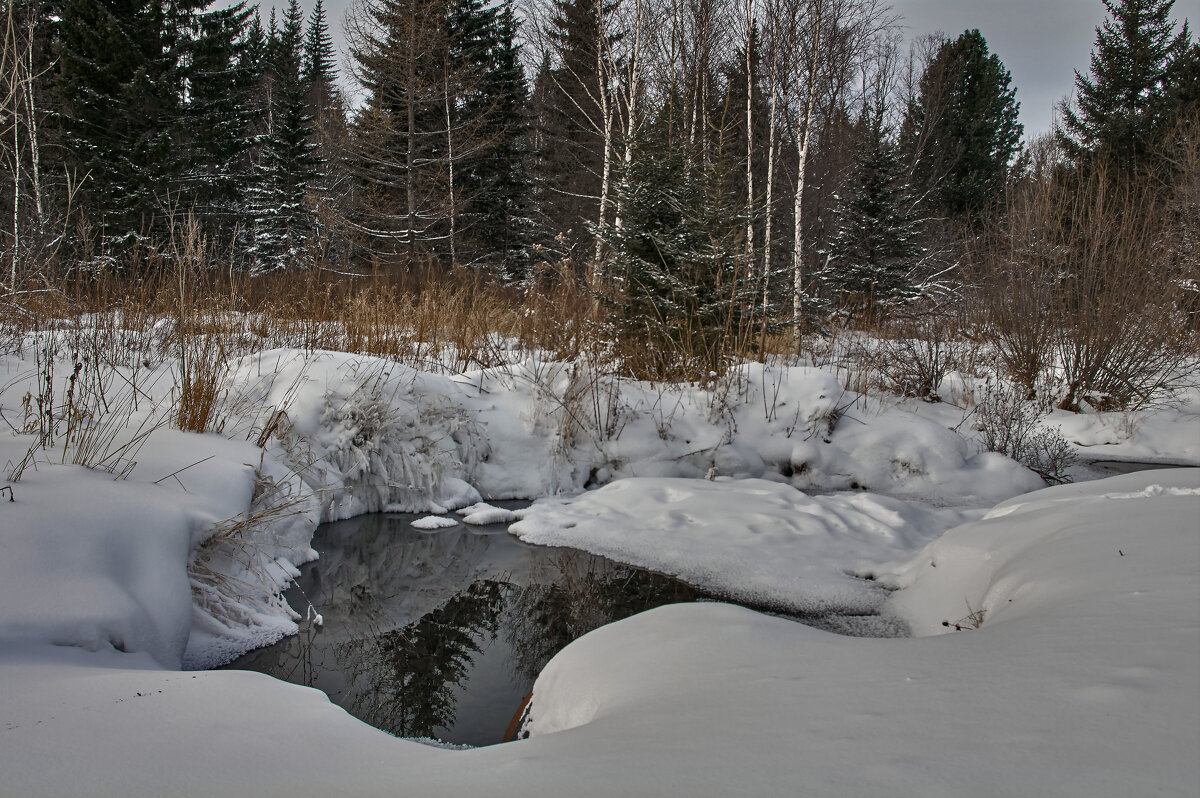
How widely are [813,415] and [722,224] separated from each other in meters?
1.91

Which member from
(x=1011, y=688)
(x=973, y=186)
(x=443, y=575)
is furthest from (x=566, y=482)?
(x=973, y=186)

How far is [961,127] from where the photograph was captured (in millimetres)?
20906

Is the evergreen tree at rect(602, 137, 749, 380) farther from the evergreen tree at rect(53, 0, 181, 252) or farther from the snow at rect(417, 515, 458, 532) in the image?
the evergreen tree at rect(53, 0, 181, 252)

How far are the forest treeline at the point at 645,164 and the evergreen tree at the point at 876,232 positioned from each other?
51mm

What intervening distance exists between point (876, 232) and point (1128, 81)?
1367cm

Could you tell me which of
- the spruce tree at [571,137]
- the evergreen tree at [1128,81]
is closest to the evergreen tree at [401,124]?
the spruce tree at [571,137]

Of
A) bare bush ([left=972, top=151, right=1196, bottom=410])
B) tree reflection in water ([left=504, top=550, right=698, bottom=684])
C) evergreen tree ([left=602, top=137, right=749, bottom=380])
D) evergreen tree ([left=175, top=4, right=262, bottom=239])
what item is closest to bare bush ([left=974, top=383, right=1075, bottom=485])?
bare bush ([left=972, top=151, right=1196, bottom=410])

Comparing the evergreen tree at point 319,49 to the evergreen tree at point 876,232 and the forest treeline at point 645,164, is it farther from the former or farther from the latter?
the evergreen tree at point 876,232

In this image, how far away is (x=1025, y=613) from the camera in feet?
5.29

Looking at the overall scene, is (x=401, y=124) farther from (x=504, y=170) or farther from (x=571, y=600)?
(x=571, y=600)

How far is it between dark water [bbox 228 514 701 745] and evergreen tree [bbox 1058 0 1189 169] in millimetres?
22089

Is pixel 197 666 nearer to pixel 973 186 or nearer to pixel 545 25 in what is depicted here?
pixel 545 25

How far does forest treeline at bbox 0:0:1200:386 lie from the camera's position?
6.21 metres

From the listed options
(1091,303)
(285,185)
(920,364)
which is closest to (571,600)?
(920,364)
